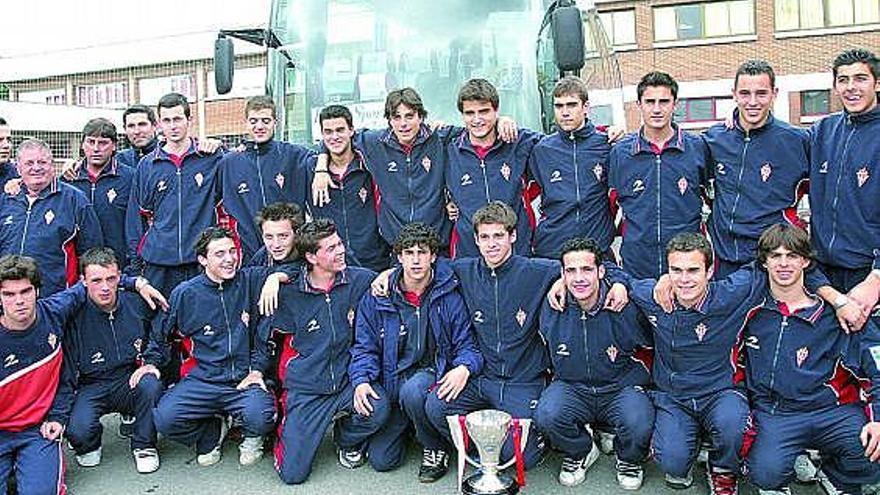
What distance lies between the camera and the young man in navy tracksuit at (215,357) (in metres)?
4.88

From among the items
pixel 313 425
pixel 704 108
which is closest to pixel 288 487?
pixel 313 425

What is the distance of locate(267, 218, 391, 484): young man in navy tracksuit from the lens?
477 centimetres

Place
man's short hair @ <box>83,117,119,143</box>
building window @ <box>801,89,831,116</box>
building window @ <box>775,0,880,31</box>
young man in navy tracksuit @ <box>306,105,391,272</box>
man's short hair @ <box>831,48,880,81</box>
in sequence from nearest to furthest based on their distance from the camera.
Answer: man's short hair @ <box>831,48,880,81</box>, young man in navy tracksuit @ <box>306,105,391,272</box>, man's short hair @ <box>83,117,119,143</box>, building window @ <box>801,89,831,116</box>, building window @ <box>775,0,880,31</box>

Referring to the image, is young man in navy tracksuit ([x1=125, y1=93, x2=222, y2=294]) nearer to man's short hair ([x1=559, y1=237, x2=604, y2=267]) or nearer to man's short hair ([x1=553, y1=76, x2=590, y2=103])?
man's short hair ([x1=553, y1=76, x2=590, y2=103])

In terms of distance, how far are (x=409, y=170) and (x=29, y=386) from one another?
2.37 meters

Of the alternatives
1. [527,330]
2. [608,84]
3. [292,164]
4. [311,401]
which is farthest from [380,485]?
[608,84]

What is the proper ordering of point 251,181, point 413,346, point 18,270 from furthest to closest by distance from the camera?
1. point 251,181
2. point 413,346
3. point 18,270

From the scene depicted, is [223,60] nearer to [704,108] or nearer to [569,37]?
[569,37]

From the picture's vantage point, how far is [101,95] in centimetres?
2973

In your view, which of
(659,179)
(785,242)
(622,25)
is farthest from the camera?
(622,25)

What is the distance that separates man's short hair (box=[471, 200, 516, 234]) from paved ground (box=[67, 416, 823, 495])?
1297mm

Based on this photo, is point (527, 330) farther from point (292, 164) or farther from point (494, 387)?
point (292, 164)

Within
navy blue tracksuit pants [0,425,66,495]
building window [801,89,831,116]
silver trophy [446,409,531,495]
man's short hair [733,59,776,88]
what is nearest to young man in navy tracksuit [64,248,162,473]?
navy blue tracksuit pants [0,425,66,495]

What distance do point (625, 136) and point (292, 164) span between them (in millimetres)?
2102
